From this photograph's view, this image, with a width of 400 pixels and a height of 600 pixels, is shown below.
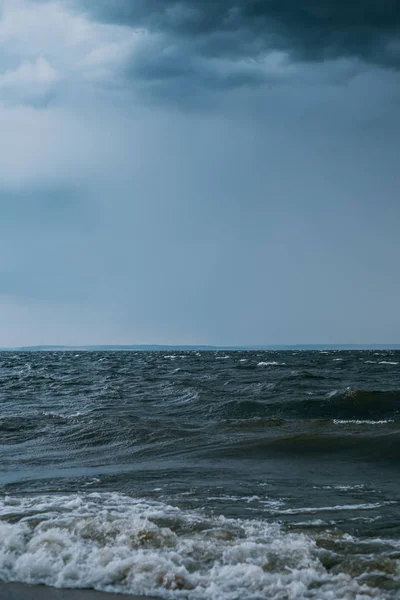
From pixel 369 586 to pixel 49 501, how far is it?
177 inches

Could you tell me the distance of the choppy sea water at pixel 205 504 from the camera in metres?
5.38

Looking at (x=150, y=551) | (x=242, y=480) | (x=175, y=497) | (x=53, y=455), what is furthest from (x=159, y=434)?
(x=150, y=551)

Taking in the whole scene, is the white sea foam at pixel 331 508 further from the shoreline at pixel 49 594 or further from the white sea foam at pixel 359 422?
the white sea foam at pixel 359 422

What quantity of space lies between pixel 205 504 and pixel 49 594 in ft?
9.81

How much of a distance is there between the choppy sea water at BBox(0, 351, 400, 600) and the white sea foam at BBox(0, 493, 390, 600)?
0.06 feet

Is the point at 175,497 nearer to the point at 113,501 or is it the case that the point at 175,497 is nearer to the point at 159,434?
the point at 113,501

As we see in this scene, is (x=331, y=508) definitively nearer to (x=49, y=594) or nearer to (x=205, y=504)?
(x=205, y=504)

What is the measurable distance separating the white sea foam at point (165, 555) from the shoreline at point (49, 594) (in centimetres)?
10

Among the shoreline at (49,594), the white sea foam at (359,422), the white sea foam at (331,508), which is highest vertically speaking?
the white sea foam at (331,508)

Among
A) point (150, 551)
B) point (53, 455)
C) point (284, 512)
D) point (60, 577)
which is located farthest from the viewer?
point (53, 455)

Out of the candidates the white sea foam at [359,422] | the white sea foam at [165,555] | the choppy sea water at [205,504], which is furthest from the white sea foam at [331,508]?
the white sea foam at [359,422]

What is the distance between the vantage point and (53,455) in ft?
38.9

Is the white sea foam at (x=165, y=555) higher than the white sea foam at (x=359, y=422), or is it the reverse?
the white sea foam at (x=165, y=555)

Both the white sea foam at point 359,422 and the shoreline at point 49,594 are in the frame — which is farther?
the white sea foam at point 359,422
